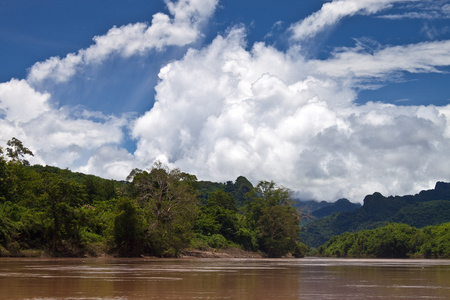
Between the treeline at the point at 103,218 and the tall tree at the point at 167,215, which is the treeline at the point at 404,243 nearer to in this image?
the treeline at the point at 103,218

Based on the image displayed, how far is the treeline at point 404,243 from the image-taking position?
4535 inches

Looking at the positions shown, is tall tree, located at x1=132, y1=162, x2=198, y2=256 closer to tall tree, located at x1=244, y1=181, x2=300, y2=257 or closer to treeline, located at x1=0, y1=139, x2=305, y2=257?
treeline, located at x1=0, y1=139, x2=305, y2=257

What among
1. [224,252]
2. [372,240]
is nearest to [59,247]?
[224,252]

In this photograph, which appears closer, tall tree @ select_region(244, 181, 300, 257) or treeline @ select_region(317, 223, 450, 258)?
tall tree @ select_region(244, 181, 300, 257)

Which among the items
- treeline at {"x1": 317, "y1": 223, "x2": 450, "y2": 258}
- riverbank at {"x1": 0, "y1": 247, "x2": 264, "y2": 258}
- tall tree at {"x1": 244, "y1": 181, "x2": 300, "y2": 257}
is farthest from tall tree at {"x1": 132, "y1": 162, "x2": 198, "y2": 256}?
treeline at {"x1": 317, "y1": 223, "x2": 450, "y2": 258}

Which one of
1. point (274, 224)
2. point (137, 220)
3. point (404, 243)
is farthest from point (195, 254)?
point (404, 243)

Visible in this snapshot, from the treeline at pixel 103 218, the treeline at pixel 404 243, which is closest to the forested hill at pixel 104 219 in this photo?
the treeline at pixel 103 218

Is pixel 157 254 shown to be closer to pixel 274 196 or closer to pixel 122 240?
pixel 122 240

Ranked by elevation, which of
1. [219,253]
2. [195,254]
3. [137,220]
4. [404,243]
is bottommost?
[219,253]

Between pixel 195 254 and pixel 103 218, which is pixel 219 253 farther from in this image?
pixel 103 218

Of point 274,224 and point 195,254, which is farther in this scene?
point 274,224

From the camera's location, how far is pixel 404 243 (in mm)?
127500

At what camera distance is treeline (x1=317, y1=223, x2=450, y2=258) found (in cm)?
11519

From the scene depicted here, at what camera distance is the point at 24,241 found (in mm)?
48125
